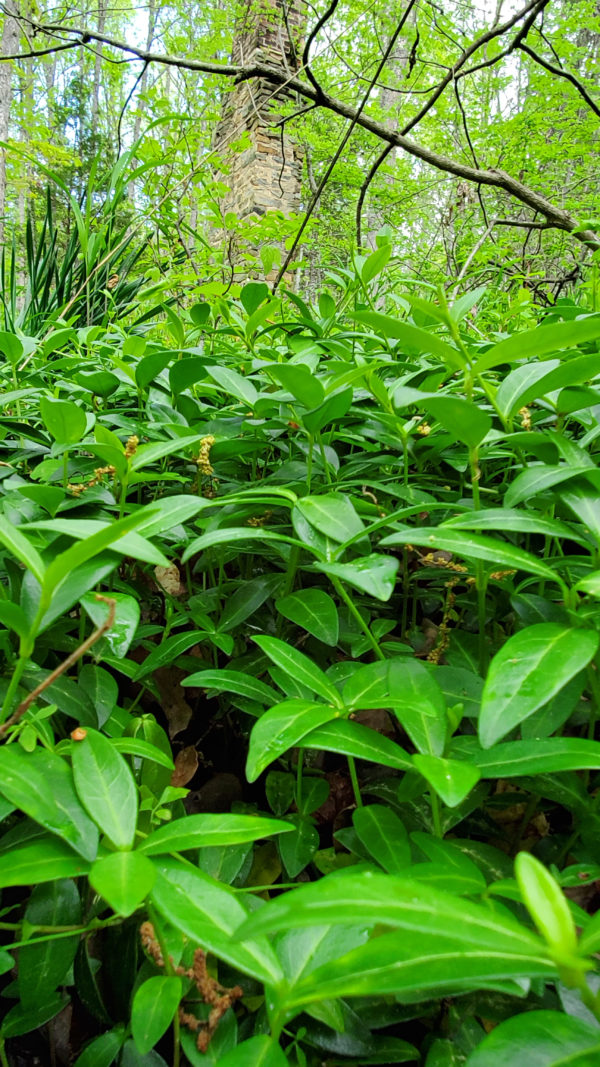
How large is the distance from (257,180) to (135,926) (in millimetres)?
5260

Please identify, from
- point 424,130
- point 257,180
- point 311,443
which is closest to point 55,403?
point 311,443

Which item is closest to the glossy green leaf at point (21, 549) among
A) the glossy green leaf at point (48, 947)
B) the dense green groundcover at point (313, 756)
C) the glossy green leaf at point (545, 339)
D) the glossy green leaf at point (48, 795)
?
the dense green groundcover at point (313, 756)

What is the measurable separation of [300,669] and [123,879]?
17 centimetres

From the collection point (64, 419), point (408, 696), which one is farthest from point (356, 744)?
point (64, 419)

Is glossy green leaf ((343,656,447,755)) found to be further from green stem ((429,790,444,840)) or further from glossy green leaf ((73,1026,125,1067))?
glossy green leaf ((73,1026,125,1067))

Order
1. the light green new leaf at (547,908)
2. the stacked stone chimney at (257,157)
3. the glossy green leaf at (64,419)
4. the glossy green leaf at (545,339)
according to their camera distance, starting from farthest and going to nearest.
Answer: the stacked stone chimney at (257,157)
the glossy green leaf at (64,419)
the glossy green leaf at (545,339)
the light green new leaf at (547,908)

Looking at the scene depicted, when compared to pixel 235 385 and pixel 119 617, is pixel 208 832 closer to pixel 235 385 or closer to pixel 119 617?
pixel 119 617

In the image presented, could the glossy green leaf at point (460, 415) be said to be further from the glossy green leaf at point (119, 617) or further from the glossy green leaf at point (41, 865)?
the glossy green leaf at point (41, 865)

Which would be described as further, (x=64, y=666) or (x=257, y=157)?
(x=257, y=157)

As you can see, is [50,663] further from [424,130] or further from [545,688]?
[424,130]

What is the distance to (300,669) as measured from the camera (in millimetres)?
412

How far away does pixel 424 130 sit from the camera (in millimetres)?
6699

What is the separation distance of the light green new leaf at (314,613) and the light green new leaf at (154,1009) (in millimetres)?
230

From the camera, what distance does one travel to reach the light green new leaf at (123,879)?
0.90 feet
